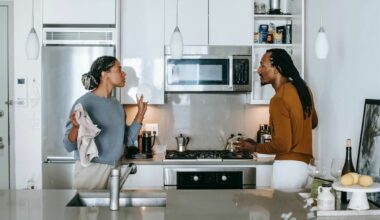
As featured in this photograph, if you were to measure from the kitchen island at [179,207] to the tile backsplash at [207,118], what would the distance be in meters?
1.92

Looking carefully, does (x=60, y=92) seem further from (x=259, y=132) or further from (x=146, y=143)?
(x=259, y=132)

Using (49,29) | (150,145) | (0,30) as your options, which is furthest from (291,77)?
(0,30)

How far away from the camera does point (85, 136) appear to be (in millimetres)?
2795

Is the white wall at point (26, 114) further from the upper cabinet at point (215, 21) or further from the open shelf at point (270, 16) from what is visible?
the open shelf at point (270, 16)

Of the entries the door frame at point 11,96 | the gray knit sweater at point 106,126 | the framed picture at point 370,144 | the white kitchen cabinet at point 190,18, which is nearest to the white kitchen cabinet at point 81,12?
the white kitchen cabinet at point 190,18

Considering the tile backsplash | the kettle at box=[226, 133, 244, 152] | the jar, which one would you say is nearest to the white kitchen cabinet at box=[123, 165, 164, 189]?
the tile backsplash

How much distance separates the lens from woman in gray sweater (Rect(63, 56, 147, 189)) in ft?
9.84

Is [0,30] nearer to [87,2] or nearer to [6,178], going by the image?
[87,2]

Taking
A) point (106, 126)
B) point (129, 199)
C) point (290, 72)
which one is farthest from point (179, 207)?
point (290, 72)

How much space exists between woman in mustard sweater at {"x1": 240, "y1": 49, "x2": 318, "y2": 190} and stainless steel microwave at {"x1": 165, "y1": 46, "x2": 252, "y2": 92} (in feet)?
3.33

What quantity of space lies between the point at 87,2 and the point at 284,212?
2474mm

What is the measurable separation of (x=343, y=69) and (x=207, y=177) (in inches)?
54.3

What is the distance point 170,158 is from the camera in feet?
13.3

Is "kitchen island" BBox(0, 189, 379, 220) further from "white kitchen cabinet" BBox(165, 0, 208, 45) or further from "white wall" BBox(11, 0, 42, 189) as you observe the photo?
"white kitchen cabinet" BBox(165, 0, 208, 45)
